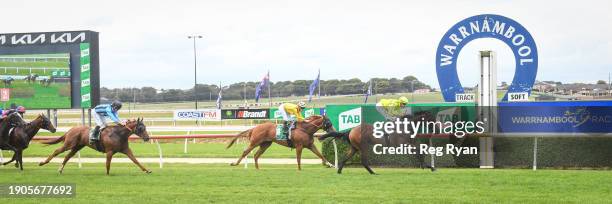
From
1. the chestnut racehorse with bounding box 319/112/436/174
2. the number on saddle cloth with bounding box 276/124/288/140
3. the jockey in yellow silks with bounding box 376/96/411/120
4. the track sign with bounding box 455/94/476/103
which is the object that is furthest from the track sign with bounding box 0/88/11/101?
the jockey in yellow silks with bounding box 376/96/411/120

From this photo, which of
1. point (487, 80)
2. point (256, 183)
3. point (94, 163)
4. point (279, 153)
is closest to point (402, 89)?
point (279, 153)

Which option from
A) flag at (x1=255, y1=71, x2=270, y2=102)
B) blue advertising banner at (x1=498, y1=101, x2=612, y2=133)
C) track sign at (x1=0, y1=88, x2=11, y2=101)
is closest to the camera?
blue advertising banner at (x1=498, y1=101, x2=612, y2=133)

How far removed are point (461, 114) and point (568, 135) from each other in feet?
6.10

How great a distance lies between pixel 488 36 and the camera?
13.7 metres

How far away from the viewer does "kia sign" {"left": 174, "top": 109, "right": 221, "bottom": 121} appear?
31594 millimetres

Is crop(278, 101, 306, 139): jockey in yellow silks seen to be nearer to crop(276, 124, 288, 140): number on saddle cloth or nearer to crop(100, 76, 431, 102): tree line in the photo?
crop(276, 124, 288, 140): number on saddle cloth

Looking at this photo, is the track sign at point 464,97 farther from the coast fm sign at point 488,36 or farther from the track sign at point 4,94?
the track sign at point 4,94

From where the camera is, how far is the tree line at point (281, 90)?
34.0 meters

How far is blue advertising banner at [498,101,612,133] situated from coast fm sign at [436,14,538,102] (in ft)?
2.89

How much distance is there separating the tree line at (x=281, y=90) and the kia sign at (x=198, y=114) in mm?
6511

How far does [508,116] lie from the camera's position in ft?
41.4

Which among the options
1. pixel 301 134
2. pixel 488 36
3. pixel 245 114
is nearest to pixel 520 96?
pixel 488 36

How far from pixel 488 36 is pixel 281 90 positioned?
30.8 meters

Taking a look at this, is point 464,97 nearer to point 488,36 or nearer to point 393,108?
point 488,36
